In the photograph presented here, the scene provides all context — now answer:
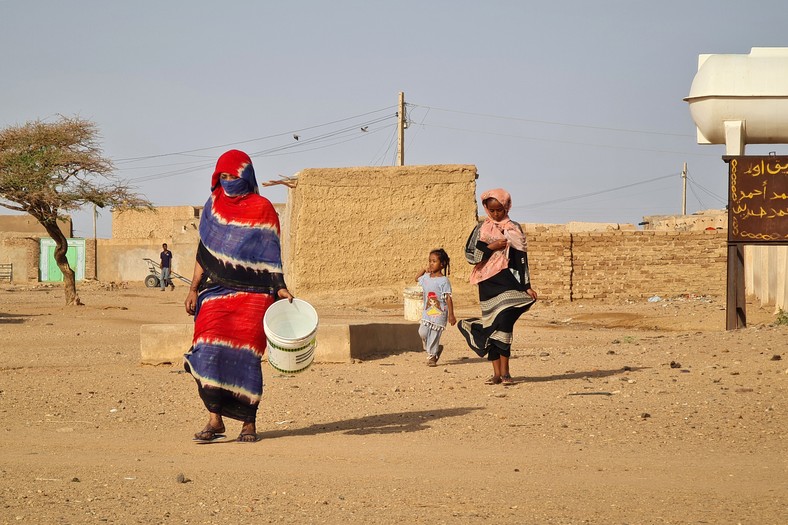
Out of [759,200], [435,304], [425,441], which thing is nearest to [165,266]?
[759,200]

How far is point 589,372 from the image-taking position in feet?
32.4

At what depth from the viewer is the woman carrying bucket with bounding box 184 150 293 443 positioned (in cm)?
640

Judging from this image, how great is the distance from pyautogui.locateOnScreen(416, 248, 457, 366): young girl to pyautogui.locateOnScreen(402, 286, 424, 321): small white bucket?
22.8ft

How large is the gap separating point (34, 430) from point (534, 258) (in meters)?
16.5

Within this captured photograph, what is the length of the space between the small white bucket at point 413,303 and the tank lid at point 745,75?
5.84 metres

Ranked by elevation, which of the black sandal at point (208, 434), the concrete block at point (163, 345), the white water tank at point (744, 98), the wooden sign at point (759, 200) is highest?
the white water tank at point (744, 98)

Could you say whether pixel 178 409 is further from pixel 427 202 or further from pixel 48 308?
pixel 427 202

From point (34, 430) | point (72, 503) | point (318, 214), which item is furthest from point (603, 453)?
point (318, 214)

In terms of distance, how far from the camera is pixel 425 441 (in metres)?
6.50

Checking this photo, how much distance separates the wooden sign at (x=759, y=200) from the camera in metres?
12.5

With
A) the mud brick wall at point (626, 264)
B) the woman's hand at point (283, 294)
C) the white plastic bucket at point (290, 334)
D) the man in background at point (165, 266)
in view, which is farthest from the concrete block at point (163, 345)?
the man in background at point (165, 266)

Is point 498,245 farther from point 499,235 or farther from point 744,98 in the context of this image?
point 744,98

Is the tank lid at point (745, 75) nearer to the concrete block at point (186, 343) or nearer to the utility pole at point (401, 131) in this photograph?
the concrete block at point (186, 343)

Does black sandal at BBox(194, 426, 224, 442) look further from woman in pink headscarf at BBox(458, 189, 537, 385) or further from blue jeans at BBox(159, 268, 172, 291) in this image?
blue jeans at BBox(159, 268, 172, 291)
